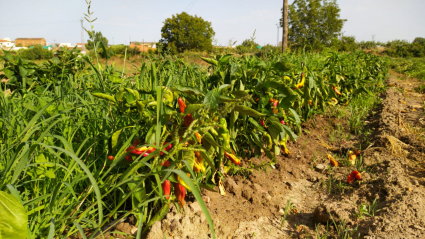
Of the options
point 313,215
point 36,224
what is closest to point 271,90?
point 313,215

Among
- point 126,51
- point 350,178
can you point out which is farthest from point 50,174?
point 350,178

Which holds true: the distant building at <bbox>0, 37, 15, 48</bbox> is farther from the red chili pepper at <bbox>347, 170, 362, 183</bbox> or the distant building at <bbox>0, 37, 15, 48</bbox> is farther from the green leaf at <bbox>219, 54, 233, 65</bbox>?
the red chili pepper at <bbox>347, 170, 362, 183</bbox>

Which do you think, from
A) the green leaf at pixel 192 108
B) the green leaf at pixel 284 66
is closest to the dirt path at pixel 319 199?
the green leaf at pixel 192 108

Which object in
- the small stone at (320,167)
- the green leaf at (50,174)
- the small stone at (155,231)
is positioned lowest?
the small stone at (320,167)

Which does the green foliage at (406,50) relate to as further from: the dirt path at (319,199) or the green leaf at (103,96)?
the green leaf at (103,96)

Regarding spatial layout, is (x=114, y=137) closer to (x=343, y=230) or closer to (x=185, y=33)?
(x=343, y=230)

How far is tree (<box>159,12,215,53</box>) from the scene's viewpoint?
3778 centimetres

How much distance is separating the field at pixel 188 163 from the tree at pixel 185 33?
3631 cm

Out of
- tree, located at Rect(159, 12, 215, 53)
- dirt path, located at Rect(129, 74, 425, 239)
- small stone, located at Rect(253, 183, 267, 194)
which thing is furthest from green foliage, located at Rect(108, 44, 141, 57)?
tree, located at Rect(159, 12, 215, 53)

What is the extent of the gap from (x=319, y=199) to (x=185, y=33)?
38.8 m

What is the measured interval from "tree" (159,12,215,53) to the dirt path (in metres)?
36.3

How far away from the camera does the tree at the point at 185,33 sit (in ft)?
124

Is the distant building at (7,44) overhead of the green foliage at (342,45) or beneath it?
beneath

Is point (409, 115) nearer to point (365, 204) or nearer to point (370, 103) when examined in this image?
point (370, 103)
